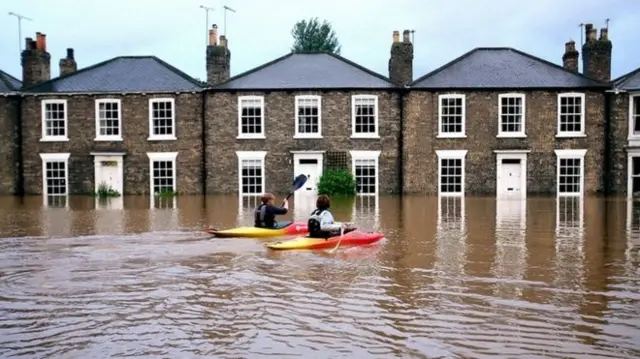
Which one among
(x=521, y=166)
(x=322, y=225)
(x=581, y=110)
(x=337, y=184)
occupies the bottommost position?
(x=322, y=225)

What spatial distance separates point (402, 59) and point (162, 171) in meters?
12.6

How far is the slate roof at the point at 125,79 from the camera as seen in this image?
3116 centimetres

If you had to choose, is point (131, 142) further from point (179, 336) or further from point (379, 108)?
point (179, 336)

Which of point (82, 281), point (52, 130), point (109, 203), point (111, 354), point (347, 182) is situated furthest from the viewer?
point (52, 130)

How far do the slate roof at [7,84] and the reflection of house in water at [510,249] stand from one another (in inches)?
949

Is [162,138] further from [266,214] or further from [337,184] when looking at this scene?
[266,214]

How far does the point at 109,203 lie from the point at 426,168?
46.0 feet

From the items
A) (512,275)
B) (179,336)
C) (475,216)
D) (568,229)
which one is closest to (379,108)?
(475,216)

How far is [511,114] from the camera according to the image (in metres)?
29.8

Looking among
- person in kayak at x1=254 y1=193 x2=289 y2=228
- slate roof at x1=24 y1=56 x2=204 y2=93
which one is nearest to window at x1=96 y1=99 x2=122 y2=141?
slate roof at x1=24 y1=56 x2=204 y2=93

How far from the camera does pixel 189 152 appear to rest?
101ft

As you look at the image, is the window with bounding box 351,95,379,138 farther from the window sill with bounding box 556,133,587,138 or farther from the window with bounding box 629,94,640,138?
the window with bounding box 629,94,640,138

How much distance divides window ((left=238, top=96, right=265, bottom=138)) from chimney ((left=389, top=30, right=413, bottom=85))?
6449 millimetres

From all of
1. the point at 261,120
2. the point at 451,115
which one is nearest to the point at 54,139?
the point at 261,120
